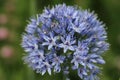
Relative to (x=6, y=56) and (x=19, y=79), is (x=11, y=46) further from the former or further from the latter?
(x=19, y=79)

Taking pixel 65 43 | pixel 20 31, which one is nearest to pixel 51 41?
pixel 65 43

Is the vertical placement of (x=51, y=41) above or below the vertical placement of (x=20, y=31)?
below

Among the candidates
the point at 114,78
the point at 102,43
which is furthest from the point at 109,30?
the point at 102,43

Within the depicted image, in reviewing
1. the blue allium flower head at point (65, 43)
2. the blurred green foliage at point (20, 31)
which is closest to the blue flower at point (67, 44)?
the blue allium flower head at point (65, 43)

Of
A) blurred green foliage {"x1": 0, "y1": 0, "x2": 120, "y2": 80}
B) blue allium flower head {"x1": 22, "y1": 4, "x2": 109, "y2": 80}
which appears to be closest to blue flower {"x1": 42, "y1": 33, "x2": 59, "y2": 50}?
blue allium flower head {"x1": 22, "y1": 4, "x2": 109, "y2": 80}

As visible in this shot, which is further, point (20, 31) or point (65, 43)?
point (20, 31)

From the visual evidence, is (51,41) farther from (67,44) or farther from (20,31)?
(20,31)

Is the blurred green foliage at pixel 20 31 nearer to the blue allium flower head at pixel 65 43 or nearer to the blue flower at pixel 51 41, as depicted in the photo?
the blue allium flower head at pixel 65 43
